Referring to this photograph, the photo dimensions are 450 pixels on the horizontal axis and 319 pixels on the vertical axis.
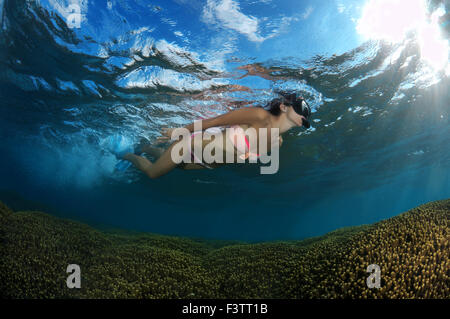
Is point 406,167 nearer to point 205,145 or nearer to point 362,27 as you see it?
point 362,27

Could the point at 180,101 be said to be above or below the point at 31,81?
below

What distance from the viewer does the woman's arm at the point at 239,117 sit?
18.6 feet

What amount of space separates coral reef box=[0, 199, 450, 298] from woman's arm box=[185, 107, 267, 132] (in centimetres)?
370

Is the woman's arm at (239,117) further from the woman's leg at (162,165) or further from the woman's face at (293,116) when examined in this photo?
the woman's leg at (162,165)

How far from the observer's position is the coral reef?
3605mm

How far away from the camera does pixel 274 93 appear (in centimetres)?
1166

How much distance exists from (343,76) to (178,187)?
31.4 meters

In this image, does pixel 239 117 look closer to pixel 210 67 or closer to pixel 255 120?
pixel 255 120

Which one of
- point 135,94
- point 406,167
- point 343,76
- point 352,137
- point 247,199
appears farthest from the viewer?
point 247,199

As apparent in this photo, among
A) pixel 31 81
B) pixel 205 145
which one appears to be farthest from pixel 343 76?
pixel 31 81

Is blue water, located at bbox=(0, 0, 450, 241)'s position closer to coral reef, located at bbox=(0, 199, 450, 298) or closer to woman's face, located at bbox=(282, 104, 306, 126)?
woman's face, located at bbox=(282, 104, 306, 126)

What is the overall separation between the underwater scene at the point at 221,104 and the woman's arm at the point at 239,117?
0.12ft
